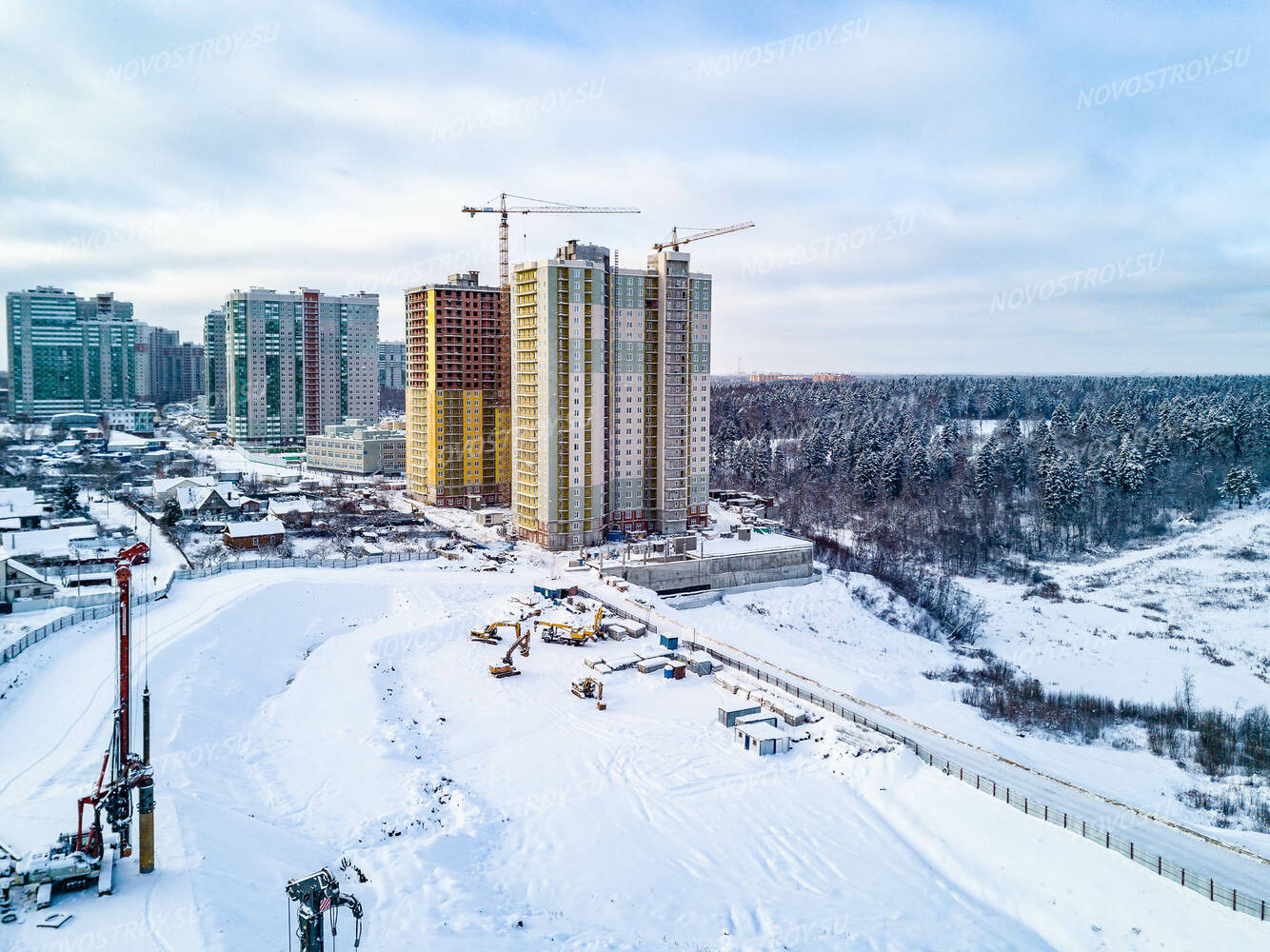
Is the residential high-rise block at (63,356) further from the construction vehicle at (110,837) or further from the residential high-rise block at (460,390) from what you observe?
the construction vehicle at (110,837)

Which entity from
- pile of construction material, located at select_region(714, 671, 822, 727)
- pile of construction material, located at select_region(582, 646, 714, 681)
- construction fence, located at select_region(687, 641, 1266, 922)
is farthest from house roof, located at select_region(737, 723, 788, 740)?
pile of construction material, located at select_region(582, 646, 714, 681)

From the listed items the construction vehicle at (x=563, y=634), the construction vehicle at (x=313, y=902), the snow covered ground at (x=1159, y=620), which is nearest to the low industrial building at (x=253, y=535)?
the construction vehicle at (x=563, y=634)

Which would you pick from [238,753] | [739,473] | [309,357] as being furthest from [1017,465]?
[309,357]

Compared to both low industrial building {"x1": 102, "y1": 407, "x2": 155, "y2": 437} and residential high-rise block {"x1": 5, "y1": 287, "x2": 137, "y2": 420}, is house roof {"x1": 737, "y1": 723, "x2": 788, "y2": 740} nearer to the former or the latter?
low industrial building {"x1": 102, "y1": 407, "x2": 155, "y2": 437}

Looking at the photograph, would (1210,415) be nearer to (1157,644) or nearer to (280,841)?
(1157,644)

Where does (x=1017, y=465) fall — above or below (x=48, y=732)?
above
